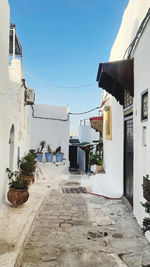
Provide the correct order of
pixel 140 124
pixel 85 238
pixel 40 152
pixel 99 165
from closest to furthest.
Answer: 1. pixel 85 238
2. pixel 140 124
3. pixel 99 165
4. pixel 40 152

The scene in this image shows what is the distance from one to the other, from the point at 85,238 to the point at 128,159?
229 cm

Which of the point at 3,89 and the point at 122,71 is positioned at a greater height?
the point at 122,71

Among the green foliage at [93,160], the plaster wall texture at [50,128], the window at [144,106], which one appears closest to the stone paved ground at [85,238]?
the window at [144,106]

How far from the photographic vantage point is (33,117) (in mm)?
12812

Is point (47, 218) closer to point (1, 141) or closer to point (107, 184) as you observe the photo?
point (1, 141)

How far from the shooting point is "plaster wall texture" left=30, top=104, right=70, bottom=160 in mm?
12547

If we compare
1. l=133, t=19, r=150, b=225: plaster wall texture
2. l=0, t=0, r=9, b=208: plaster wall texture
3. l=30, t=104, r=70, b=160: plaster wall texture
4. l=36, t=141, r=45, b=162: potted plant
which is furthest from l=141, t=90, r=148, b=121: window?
l=30, t=104, r=70, b=160: plaster wall texture

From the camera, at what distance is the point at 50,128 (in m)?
12.9

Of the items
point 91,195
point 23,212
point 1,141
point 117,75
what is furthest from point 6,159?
point 117,75

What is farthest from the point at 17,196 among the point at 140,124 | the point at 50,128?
the point at 50,128

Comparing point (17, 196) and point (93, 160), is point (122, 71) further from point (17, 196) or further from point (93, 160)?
point (93, 160)

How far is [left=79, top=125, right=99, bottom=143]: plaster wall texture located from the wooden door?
16.2 meters

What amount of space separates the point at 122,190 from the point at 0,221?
322 cm

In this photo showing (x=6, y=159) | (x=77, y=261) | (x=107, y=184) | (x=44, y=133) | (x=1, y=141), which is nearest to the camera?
(x=77, y=261)
